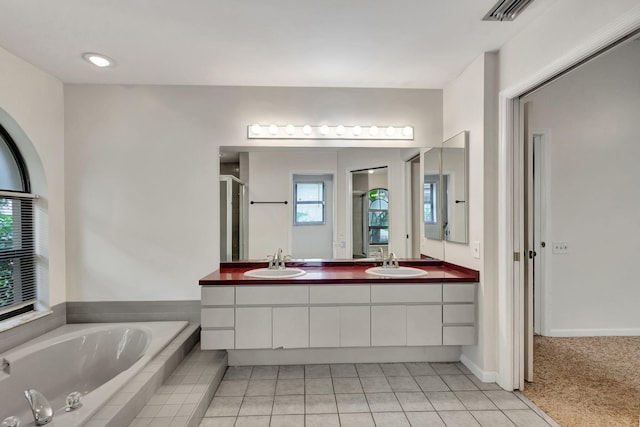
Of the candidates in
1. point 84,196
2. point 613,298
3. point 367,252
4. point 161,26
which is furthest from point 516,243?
point 84,196

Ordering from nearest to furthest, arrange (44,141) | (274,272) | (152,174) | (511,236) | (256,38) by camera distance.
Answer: (256,38), (511,236), (44,141), (274,272), (152,174)

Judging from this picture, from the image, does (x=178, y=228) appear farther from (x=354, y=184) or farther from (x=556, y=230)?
(x=556, y=230)

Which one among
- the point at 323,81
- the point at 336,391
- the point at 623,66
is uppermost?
the point at 623,66

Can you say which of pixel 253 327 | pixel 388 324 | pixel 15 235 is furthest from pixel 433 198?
pixel 15 235

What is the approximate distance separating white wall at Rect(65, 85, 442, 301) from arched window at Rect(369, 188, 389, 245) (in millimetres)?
666

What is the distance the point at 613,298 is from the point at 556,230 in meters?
0.86

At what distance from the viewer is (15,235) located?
2486mm

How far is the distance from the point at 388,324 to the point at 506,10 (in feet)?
6.93

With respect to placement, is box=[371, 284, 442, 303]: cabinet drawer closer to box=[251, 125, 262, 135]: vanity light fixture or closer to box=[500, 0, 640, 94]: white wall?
box=[500, 0, 640, 94]: white wall

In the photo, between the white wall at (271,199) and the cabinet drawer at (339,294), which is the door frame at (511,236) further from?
the white wall at (271,199)

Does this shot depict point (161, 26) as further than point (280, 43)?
No

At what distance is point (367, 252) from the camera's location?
10.0 ft

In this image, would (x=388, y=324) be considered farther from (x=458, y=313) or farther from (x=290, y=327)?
(x=290, y=327)

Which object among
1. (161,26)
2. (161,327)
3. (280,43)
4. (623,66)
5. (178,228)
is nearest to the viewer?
(161,26)
